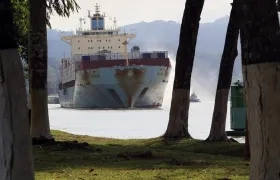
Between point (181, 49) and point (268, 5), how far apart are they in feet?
33.0

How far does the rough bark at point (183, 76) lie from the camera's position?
14.3 meters

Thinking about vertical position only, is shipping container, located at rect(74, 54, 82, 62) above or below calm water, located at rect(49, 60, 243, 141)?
above

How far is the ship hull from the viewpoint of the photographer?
5888cm

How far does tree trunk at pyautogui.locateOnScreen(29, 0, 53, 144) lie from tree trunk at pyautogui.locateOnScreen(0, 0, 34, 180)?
7.72 m

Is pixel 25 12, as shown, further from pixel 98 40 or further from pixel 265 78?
pixel 98 40

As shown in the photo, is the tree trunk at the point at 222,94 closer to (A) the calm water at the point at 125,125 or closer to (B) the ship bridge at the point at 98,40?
(A) the calm water at the point at 125,125

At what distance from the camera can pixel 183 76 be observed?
1465 centimetres

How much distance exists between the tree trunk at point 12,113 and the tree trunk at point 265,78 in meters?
1.78

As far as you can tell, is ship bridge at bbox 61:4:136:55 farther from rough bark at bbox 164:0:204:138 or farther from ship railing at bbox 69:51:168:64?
rough bark at bbox 164:0:204:138

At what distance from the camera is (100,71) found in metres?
59.7

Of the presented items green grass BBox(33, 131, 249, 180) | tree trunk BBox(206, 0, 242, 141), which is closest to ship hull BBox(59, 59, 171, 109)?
tree trunk BBox(206, 0, 242, 141)

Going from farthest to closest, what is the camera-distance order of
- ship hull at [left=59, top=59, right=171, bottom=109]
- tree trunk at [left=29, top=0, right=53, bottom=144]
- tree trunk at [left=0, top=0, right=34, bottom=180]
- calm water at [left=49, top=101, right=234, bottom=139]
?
ship hull at [left=59, top=59, right=171, bottom=109], calm water at [left=49, top=101, right=234, bottom=139], tree trunk at [left=29, top=0, right=53, bottom=144], tree trunk at [left=0, top=0, right=34, bottom=180]

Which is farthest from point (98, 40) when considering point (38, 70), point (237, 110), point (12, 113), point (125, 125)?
point (12, 113)

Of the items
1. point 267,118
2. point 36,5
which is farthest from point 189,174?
point 36,5
